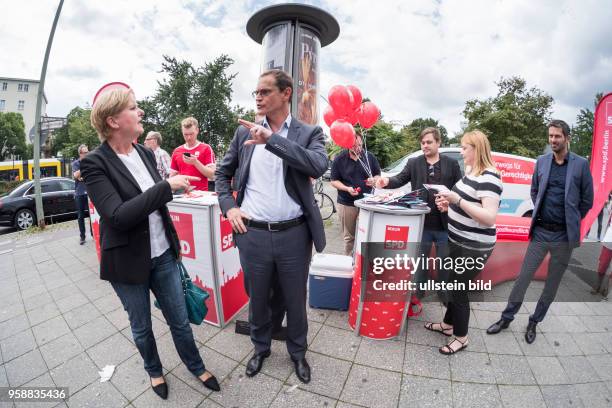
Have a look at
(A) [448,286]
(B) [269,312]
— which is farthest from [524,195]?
(B) [269,312]

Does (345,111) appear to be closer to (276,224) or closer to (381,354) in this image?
(276,224)

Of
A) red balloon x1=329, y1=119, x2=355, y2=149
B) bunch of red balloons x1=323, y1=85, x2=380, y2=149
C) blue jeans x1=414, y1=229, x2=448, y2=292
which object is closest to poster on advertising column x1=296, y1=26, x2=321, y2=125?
bunch of red balloons x1=323, y1=85, x2=380, y2=149

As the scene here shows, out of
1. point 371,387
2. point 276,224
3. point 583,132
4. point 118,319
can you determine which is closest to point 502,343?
point 371,387

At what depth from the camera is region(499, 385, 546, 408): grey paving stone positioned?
1.88 m

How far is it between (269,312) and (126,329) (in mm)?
1549

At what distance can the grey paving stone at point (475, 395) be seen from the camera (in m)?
Result: 1.88

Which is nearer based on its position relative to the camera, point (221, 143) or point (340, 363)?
point (340, 363)

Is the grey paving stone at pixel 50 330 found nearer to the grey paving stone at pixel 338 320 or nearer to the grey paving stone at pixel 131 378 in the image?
the grey paving stone at pixel 131 378

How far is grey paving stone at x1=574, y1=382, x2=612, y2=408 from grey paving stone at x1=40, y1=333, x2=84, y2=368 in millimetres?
3826

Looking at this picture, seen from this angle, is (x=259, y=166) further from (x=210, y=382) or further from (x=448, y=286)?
(x=448, y=286)

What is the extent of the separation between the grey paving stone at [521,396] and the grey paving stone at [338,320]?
1189 mm

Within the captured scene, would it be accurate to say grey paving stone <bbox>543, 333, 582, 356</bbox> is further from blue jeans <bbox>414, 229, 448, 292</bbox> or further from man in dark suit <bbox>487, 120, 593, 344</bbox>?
blue jeans <bbox>414, 229, 448, 292</bbox>

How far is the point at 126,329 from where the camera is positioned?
2.68 m

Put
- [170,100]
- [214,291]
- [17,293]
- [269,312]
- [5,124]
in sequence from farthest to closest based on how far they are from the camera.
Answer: [5,124], [170,100], [17,293], [214,291], [269,312]
